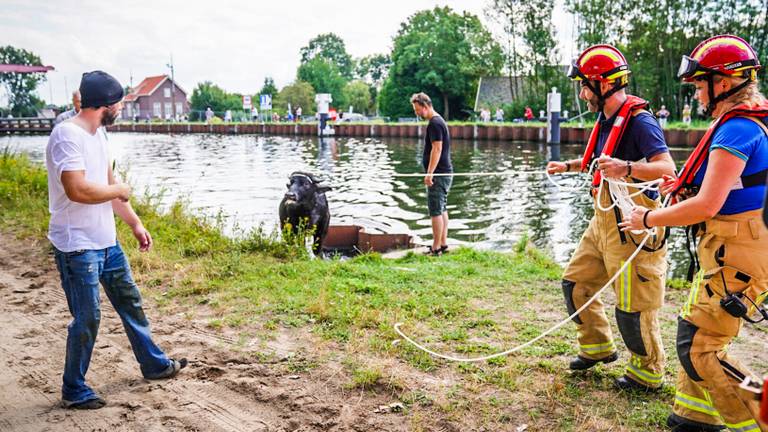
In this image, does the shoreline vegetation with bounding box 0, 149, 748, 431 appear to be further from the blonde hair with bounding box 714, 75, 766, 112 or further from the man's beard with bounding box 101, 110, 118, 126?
the man's beard with bounding box 101, 110, 118, 126

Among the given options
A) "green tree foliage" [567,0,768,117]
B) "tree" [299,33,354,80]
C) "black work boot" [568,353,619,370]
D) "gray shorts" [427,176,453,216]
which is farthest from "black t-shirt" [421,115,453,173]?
"tree" [299,33,354,80]

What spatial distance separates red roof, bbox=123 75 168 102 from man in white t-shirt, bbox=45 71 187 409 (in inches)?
3944

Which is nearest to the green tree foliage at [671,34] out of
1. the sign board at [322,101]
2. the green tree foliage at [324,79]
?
the sign board at [322,101]

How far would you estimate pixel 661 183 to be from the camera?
3.96m

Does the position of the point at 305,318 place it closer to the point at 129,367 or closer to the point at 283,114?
the point at 129,367

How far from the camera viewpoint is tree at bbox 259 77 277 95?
9344 centimetres

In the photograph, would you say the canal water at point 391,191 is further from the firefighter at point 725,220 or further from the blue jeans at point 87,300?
the firefighter at point 725,220

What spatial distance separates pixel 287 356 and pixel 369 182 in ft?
52.0

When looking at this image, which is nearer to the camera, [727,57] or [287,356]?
[727,57]

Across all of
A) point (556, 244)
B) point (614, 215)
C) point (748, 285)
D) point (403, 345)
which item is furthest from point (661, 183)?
point (556, 244)

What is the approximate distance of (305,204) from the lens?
927 centimetres

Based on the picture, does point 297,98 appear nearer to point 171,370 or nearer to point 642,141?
point 171,370

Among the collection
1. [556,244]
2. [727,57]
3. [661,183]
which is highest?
[727,57]

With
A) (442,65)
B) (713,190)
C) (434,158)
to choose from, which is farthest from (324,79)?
(713,190)
